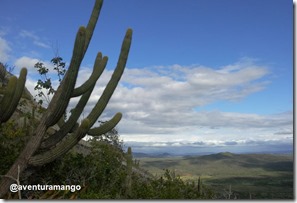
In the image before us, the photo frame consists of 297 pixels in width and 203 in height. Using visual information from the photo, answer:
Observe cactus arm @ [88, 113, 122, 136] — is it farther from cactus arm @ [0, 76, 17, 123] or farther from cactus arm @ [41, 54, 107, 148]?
cactus arm @ [0, 76, 17, 123]

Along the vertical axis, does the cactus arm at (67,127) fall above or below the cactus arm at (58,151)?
above

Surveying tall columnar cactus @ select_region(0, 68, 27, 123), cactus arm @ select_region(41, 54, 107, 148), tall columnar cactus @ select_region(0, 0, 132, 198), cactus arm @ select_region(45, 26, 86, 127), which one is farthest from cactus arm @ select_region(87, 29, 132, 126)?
tall columnar cactus @ select_region(0, 68, 27, 123)

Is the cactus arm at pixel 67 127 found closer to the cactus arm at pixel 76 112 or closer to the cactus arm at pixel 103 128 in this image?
the cactus arm at pixel 76 112

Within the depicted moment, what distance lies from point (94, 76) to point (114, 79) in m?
0.42

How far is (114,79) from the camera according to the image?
7.95 meters

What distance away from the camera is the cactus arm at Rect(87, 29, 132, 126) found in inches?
307

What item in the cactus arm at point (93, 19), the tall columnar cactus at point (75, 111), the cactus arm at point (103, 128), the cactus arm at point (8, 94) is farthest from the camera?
the cactus arm at point (103, 128)

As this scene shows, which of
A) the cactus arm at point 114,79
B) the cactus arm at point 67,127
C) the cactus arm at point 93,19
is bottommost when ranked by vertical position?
the cactus arm at point 67,127

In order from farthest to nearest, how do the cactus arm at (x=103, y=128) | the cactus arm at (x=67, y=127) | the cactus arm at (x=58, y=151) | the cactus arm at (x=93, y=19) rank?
1. the cactus arm at (x=103, y=128)
2. the cactus arm at (x=93, y=19)
3. the cactus arm at (x=67, y=127)
4. the cactus arm at (x=58, y=151)

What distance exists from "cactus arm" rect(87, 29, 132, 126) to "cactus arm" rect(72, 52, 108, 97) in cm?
30

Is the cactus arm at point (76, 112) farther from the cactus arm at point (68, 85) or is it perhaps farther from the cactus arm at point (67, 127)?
the cactus arm at point (68, 85)

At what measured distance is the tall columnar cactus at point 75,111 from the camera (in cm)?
689

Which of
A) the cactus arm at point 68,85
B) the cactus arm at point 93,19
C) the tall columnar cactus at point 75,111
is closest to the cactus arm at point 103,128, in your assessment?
the tall columnar cactus at point 75,111

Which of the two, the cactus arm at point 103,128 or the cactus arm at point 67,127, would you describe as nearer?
the cactus arm at point 67,127
